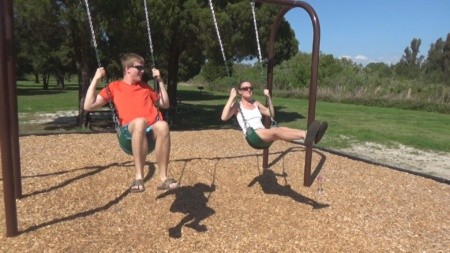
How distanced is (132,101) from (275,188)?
209 cm

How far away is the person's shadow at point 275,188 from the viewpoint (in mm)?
4588

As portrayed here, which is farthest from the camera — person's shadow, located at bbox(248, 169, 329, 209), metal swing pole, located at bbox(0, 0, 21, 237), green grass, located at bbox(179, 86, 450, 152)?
green grass, located at bbox(179, 86, 450, 152)

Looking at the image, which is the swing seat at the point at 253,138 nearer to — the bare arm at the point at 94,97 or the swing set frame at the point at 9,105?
the swing set frame at the point at 9,105

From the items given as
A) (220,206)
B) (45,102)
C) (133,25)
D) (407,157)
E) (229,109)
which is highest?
(133,25)

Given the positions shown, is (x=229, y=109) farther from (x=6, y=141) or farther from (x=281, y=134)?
(x=6, y=141)

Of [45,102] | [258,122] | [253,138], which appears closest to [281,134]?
[253,138]

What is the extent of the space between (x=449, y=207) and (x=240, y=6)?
6282 millimetres

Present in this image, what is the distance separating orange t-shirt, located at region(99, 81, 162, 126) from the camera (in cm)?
367

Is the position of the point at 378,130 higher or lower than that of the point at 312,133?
lower

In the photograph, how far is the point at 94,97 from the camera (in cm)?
368

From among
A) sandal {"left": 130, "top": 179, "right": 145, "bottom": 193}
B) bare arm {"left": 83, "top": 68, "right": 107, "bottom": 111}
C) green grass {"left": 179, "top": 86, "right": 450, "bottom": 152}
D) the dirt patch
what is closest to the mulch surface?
sandal {"left": 130, "top": 179, "right": 145, "bottom": 193}

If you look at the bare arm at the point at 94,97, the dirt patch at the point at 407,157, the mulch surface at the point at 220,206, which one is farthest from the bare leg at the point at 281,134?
the dirt patch at the point at 407,157

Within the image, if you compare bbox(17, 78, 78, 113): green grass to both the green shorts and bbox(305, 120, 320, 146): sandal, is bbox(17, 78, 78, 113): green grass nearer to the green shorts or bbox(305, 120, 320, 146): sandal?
the green shorts

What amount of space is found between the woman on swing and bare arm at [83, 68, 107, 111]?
1.17 meters
